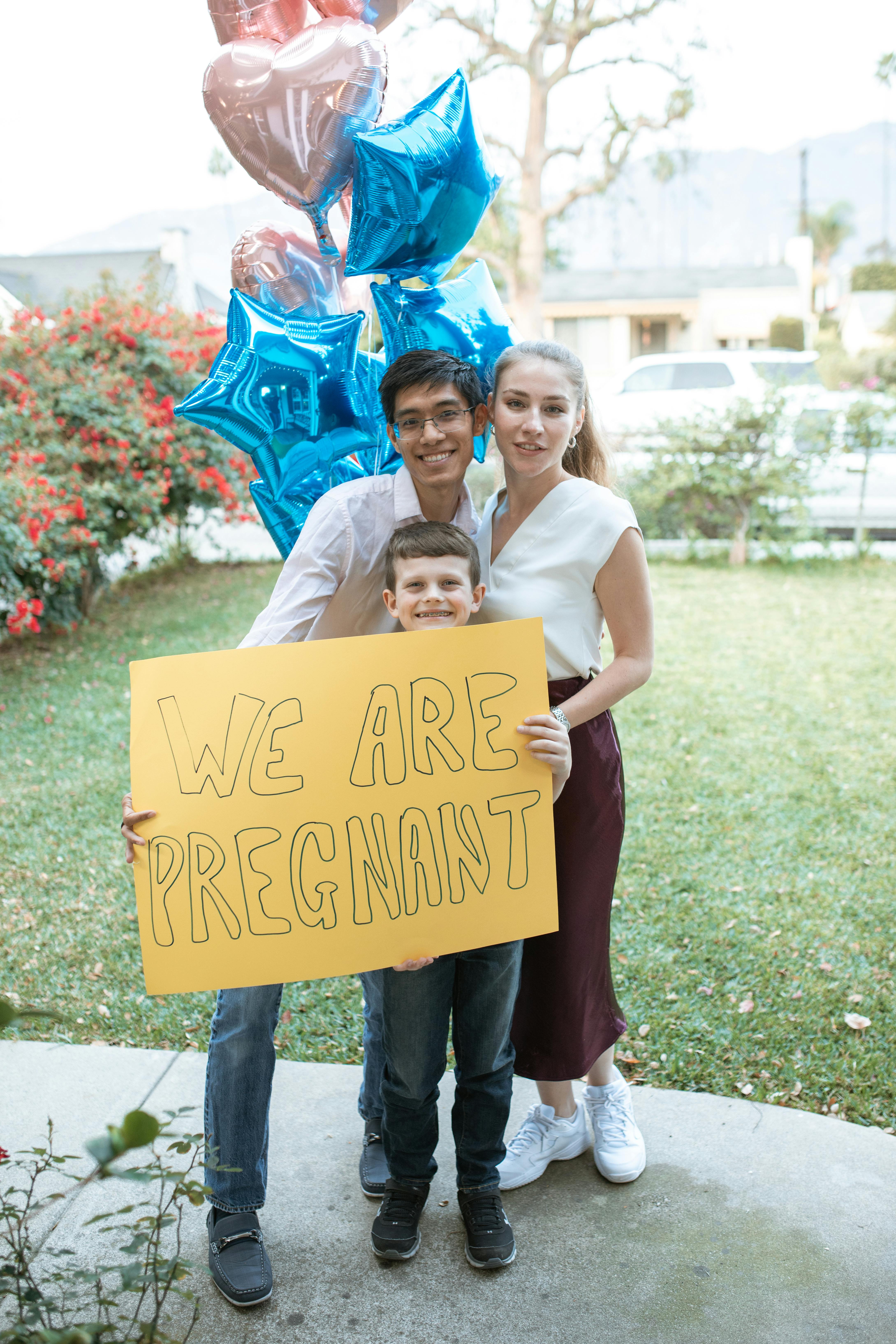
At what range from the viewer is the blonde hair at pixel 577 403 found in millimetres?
1782

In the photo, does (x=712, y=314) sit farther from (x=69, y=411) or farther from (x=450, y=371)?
(x=450, y=371)

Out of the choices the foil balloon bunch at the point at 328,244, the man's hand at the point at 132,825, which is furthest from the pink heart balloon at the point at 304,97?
the man's hand at the point at 132,825

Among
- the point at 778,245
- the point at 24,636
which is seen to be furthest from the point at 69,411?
the point at 778,245

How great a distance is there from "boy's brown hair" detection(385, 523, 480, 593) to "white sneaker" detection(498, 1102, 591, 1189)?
1261 mm

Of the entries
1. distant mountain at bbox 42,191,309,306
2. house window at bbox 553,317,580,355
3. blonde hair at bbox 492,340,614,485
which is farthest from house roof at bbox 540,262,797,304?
blonde hair at bbox 492,340,614,485

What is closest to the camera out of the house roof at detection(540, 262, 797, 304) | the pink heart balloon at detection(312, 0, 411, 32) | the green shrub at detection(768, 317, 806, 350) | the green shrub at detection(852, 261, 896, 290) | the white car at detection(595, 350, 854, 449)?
the pink heart balloon at detection(312, 0, 411, 32)

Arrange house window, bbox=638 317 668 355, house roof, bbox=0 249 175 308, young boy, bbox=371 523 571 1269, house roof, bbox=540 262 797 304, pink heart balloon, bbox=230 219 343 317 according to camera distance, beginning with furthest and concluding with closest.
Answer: house window, bbox=638 317 668 355
house roof, bbox=540 262 797 304
house roof, bbox=0 249 175 308
pink heart balloon, bbox=230 219 343 317
young boy, bbox=371 523 571 1269

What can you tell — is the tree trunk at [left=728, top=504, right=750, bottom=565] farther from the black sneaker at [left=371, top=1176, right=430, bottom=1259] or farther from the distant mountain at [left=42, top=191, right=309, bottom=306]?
the black sneaker at [left=371, top=1176, right=430, bottom=1259]

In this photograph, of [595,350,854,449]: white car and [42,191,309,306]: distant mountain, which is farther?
[595,350,854,449]: white car

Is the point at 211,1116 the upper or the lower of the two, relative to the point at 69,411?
lower

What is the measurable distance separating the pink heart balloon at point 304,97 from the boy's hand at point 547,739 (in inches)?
46.1

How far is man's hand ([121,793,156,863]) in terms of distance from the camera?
63.8 inches

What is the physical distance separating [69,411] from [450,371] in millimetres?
6016

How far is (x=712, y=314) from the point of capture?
115 feet
